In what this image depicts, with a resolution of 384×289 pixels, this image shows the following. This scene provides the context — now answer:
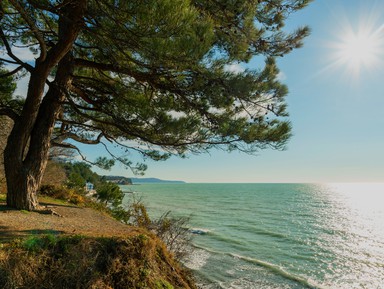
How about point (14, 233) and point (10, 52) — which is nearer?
point (14, 233)

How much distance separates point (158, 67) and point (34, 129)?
317 centimetres

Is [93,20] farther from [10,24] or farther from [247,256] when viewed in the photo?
[247,256]

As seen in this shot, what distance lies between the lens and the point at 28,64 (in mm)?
5988

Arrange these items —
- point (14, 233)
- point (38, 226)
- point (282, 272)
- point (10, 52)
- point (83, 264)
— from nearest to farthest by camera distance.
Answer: point (83, 264)
point (14, 233)
point (38, 226)
point (10, 52)
point (282, 272)

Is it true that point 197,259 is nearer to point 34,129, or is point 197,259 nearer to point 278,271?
point 278,271

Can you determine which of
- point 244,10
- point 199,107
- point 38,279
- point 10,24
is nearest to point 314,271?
point 199,107

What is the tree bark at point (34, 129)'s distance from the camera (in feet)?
18.8

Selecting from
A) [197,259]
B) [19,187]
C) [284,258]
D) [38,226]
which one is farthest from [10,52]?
[284,258]

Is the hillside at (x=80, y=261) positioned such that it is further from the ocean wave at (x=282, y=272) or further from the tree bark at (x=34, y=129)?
the ocean wave at (x=282, y=272)

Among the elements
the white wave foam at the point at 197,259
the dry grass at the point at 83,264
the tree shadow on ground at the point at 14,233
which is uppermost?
the tree shadow on ground at the point at 14,233

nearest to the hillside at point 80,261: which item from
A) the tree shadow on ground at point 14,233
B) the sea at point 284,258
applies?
the tree shadow on ground at point 14,233

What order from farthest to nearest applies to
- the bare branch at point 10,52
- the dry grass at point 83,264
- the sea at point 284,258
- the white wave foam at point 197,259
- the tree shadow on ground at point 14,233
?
the white wave foam at point 197,259, the sea at point 284,258, the bare branch at point 10,52, the tree shadow on ground at point 14,233, the dry grass at point 83,264

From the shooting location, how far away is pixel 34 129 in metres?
6.21

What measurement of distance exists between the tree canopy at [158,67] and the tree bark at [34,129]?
0.07 feet
